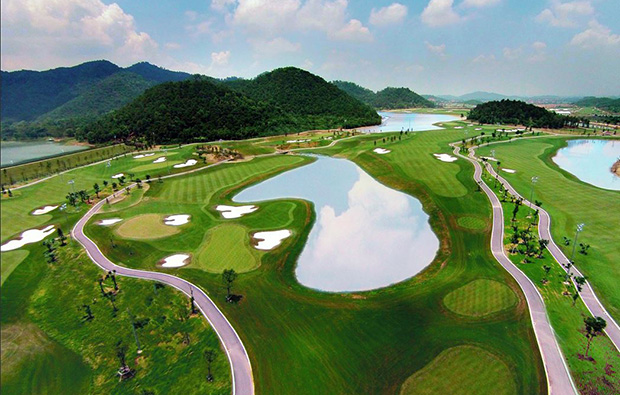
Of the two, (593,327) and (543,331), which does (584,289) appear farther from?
(543,331)

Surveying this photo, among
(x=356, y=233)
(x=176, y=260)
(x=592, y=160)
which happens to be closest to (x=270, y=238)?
(x=356, y=233)

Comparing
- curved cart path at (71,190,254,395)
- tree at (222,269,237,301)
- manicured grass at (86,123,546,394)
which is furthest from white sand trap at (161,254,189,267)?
tree at (222,269,237,301)

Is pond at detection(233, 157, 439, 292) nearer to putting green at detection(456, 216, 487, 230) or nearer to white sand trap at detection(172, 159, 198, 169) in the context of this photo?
putting green at detection(456, 216, 487, 230)

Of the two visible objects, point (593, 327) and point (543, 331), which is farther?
point (543, 331)

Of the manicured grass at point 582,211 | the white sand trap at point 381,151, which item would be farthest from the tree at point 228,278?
the white sand trap at point 381,151

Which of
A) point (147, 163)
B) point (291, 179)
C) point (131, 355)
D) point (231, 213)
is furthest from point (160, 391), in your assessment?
point (147, 163)

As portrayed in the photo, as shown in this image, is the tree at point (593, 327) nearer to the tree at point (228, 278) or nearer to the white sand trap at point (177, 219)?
the tree at point (228, 278)
